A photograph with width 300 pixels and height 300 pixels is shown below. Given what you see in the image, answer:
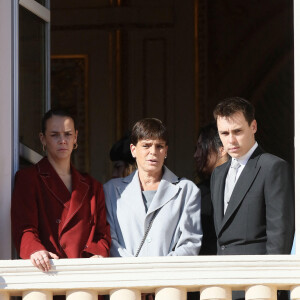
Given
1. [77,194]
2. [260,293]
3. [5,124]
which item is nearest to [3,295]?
[77,194]

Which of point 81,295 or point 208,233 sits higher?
point 208,233

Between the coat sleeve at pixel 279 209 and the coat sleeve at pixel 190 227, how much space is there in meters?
0.39

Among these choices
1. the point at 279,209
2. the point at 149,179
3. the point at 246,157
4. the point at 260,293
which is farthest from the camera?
the point at 149,179

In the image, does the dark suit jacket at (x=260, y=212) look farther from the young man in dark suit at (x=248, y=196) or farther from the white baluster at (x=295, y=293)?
the white baluster at (x=295, y=293)

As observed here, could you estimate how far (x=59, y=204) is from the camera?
527 cm

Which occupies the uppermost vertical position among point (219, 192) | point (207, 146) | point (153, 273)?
point (207, 146)

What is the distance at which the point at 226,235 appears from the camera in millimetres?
5082

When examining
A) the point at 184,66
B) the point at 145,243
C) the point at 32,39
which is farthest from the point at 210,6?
the point at 145,243

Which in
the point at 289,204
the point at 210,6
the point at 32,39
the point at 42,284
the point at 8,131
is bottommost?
the point at 42,284

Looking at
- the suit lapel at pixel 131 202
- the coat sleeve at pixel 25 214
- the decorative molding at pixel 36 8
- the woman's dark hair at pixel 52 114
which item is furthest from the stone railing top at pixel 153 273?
the decorative molding at pixel 36 8

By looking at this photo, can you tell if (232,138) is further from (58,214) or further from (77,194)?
(58,214)

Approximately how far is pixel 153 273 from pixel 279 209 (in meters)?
0.66

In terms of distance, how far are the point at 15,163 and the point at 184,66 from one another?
13.9ft

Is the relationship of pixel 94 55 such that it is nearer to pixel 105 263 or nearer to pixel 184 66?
pixel 184 66
